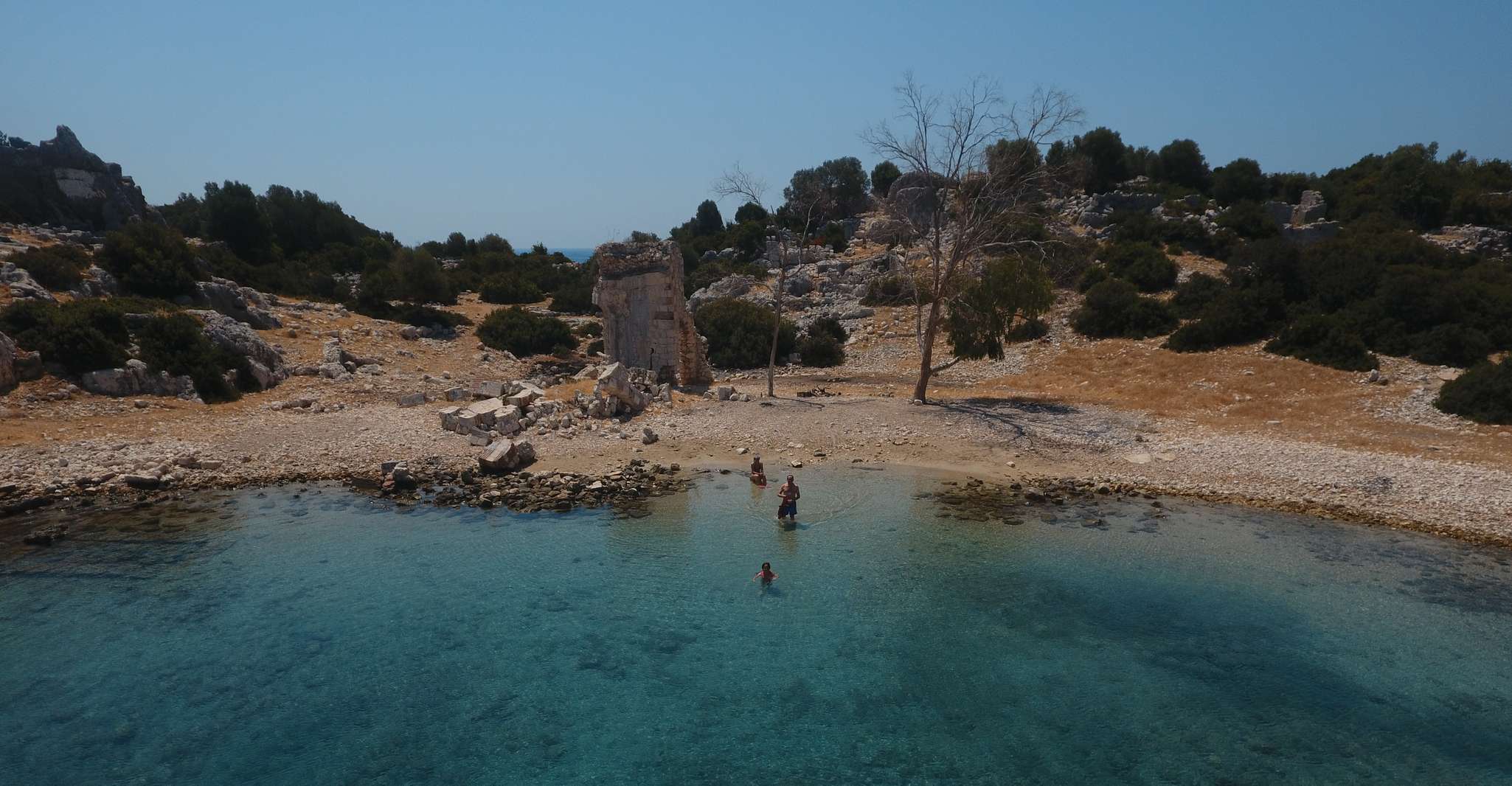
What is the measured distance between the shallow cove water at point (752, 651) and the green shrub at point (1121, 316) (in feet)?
52.6

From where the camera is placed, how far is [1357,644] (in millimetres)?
9953

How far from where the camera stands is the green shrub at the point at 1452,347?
816 inches

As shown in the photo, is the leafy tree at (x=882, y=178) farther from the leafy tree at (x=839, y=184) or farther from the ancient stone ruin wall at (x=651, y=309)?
the ancient stone ruin wall at (x=651, y=309)

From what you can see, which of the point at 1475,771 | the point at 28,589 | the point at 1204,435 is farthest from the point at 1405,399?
the point at 28,589

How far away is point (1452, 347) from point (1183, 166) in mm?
37956

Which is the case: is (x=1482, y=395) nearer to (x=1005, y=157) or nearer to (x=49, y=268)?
(x=1005, y=157)

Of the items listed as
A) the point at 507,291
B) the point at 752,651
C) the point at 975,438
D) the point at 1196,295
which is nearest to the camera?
the point at 752,651

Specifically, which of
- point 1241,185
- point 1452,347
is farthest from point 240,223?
point 1241,185

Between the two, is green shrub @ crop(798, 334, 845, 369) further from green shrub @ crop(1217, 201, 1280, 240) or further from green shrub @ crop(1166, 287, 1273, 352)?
green shrub @ crop(1217, 201, 1280, 240)

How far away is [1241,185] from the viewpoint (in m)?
47.3

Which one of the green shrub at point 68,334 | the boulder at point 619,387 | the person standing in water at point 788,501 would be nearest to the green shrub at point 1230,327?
the person standing in water at point 788,501

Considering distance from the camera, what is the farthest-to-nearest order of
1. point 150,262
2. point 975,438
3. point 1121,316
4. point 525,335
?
point 525,335, point 1121,316, point 150,262, point 975,438

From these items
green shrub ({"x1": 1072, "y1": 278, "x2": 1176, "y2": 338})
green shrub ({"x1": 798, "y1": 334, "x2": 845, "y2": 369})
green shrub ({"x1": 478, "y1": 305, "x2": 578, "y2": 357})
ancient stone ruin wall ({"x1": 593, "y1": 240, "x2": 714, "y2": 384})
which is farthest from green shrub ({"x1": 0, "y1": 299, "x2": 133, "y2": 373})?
green shrub ({"x1": 1072, "y1": 278, "x2": 1176, "y2": 338})

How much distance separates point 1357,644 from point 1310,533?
13.8 ft
